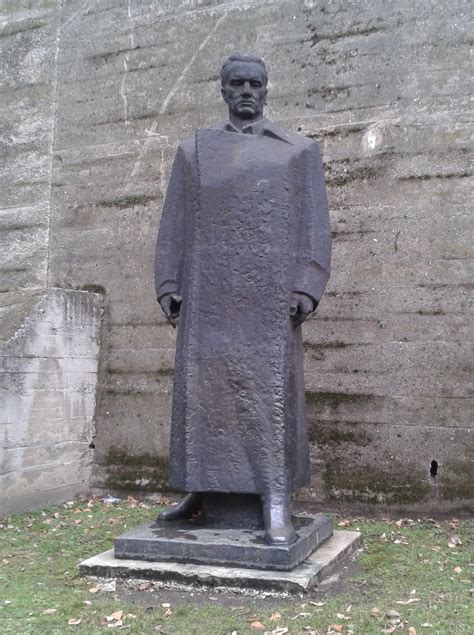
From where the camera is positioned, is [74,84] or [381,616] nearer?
[381,616]

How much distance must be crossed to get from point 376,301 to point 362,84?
1824mm

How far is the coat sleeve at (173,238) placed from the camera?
14.5 feet

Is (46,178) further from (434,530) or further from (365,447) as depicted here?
(434,530)

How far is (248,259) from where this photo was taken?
4.19 metres

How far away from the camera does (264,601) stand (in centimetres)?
360

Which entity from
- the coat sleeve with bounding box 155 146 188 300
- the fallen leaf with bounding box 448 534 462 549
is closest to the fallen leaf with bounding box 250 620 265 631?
the coat sleeve with bounding box 155 146 188 300

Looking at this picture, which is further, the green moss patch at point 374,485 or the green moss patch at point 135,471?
the green moss patch at point 135,471

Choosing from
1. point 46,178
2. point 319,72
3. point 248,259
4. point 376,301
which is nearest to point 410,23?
point 319,72

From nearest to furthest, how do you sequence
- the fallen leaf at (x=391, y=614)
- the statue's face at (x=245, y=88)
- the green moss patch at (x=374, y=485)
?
the fallen leaf at (x=391, y=614) → the statue's face at (x=245, y=88) → the green moss patch at (x=374, y=485)

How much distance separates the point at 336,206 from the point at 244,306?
7.82 feet

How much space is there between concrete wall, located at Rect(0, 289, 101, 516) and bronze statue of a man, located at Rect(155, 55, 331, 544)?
2.17 meters

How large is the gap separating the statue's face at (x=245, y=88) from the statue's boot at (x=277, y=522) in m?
2.22

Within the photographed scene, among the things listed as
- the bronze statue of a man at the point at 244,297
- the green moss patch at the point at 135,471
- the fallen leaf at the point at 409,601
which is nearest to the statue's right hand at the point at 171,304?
the bronze statue of a man at the point at 244,297

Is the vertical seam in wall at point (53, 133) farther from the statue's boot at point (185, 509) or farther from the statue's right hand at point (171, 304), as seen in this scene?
the statue's boot at point (185, 509)
